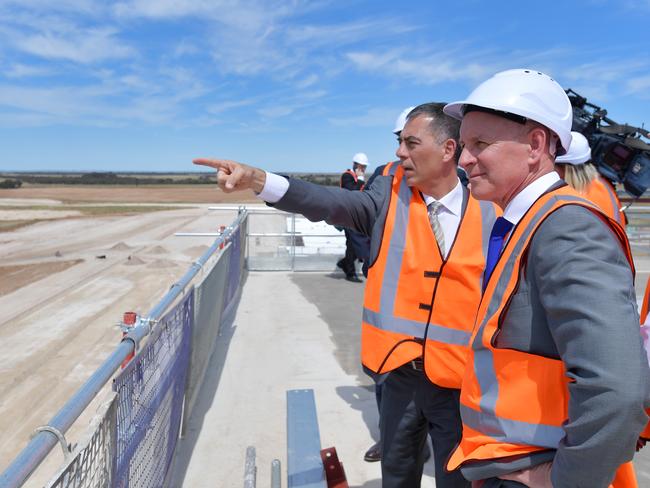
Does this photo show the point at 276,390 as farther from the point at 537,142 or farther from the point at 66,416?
the point at 537,142

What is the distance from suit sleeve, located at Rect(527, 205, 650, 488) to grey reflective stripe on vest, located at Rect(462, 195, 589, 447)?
8 centimetres

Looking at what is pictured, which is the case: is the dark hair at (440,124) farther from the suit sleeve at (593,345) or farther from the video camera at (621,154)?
the video camera at (621,154)

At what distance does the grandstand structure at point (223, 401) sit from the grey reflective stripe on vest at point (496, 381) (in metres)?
1.18

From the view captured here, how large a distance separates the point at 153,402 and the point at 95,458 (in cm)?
97

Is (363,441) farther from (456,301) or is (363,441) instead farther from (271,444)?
(456,301)

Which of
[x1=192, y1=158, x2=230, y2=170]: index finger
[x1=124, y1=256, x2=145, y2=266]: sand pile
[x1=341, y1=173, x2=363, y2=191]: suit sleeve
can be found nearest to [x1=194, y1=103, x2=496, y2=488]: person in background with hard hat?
[x1=192, y1=158, x2=230, y2=170]: index finger

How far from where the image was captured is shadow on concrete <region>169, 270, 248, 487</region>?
12.4ft

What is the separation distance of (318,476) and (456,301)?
1.12m

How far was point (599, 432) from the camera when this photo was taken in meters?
1.22

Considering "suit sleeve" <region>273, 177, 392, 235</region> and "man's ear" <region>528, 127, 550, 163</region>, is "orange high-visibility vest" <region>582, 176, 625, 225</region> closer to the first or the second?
"suit sleeve" <region>273, 177, 392, 235</region>

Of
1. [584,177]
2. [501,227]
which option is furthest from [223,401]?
[501,227]

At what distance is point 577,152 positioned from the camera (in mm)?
3084

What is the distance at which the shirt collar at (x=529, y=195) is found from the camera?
1524 millimetres

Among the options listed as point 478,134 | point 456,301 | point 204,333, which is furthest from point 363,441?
point 478,134
